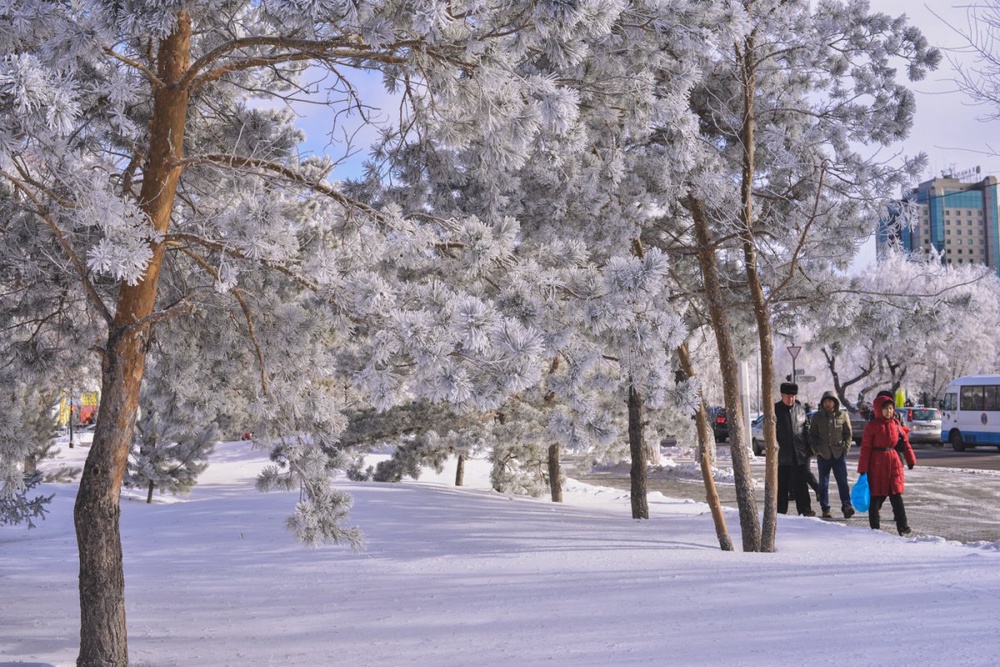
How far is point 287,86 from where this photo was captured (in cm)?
751

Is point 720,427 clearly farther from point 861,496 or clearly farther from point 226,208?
point 226,208

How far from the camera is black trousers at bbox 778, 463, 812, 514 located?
1162 cm

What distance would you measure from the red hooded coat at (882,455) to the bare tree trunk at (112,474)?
24.9 ft

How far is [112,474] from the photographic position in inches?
194

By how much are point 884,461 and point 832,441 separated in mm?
1880

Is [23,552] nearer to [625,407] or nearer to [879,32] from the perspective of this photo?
[625,407]

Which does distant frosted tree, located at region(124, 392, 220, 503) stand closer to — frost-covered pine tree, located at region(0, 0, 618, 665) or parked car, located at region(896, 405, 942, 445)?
Result: frost-covered pine tree, located at region(0, 0, 618, 665)

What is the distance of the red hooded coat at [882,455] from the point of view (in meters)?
9.57

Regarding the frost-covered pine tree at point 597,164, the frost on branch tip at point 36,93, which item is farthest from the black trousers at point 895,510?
the frost on branch tip at point 36,93

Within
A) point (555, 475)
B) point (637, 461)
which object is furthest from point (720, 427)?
point (637, 461)

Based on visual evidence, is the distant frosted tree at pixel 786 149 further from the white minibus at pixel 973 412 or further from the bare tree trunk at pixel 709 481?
the white minibus at pixel 973 412

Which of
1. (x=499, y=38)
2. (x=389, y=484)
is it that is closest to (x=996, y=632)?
(x=499, y=38)

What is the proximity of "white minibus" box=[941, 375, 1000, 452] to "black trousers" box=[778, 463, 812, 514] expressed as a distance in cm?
Answer: 1886

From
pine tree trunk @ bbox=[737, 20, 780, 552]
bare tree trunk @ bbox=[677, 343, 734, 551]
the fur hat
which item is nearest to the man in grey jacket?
the fur hat
